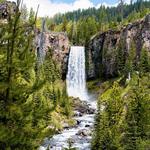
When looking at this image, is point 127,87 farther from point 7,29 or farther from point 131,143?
point 7,29

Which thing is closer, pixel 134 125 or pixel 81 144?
pixel 134 125

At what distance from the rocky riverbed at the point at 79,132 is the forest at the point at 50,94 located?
1.45 m

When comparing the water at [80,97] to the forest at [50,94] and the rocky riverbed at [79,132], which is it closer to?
the rocky riverbed at [79,132]

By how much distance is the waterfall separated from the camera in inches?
4681

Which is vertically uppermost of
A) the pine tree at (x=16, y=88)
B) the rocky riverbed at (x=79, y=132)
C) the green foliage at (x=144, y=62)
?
the pine tree at (x=16, y=88)

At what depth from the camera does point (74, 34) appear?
149 m

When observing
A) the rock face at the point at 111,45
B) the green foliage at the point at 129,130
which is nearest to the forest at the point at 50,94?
the green foliage at the point at 129,130

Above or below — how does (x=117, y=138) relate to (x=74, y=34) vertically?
below

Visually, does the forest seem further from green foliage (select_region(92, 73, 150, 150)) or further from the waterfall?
the waterfall

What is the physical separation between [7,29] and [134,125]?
34876mm

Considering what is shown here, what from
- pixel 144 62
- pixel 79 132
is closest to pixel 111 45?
pixel 144 62

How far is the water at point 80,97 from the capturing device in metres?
60.7

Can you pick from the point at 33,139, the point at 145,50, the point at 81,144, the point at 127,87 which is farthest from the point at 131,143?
the point at 145,50

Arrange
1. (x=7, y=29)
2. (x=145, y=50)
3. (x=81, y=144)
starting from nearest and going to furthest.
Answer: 1. (x=7, y=29)
2. (x=81, y=144)
3. (x=145, y=50)
